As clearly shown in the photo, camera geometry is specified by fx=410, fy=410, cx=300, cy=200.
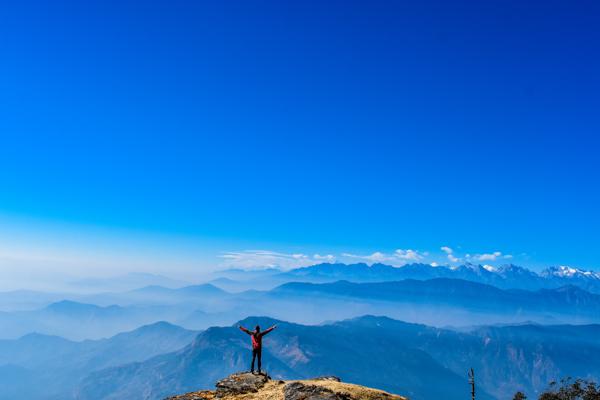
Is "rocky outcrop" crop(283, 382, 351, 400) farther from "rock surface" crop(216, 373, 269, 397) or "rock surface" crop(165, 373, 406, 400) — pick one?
"rock surface" crop(216, 373, 269, 397)

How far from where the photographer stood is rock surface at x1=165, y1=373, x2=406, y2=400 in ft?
121

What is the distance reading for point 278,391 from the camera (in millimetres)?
39094

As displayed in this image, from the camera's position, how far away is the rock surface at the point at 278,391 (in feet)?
121

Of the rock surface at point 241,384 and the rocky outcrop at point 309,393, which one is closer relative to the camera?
the rocky outcrop at point 309,393

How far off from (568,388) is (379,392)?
96243 mm

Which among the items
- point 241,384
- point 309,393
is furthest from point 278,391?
point 241,384

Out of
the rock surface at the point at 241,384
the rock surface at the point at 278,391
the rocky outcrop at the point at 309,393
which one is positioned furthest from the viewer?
the rock surface at the point at 241,384

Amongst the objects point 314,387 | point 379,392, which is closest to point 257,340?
point 314,387

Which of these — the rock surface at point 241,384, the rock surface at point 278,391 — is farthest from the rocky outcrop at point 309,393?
the rock surface at point 241,384

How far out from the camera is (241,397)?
128 ft

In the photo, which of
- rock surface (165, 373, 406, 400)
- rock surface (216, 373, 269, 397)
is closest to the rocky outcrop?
rock surface (165, 373, 406, 400)

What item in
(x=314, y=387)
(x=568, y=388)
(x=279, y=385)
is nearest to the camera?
(x=314, y=387)

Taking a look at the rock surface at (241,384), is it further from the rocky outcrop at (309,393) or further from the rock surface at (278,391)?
the rocky outcrop at (309,393)

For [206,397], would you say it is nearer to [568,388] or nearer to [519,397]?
[519,397]
